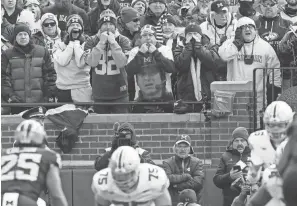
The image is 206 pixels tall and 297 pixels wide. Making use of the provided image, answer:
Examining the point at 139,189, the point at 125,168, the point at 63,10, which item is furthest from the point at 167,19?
the point at 125,168

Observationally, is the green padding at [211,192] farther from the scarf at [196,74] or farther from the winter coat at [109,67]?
the winter coat at [109,67]

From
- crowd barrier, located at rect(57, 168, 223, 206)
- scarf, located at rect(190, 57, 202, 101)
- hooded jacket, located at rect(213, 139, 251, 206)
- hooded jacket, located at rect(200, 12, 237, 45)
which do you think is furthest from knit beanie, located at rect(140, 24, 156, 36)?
crowd barrier, located at rect(57, 168, 223, 206)

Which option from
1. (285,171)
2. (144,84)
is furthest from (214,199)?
(285,171)

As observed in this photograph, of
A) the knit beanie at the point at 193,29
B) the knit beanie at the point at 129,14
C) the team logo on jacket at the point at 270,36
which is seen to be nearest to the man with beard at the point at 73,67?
the knit beanie at the point at 129,14

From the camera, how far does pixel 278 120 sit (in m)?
13.8

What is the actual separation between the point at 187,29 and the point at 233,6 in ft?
10.1

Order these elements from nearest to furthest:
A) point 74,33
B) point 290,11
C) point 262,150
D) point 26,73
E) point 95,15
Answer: point 262,150 → point 26,73 → point 74,33 → point 290,11 → point 95,15

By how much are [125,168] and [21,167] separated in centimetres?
105

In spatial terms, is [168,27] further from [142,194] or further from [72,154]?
[142,194]

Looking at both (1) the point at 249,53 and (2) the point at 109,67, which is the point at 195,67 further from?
(2) the point at 109,67

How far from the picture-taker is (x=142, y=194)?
1323 centimetres

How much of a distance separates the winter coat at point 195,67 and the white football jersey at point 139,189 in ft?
14.0

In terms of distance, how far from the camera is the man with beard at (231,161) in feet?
53.4

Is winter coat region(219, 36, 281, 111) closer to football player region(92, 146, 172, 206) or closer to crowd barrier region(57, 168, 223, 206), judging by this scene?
crowd barrier region(57, 168, 223, 206)
